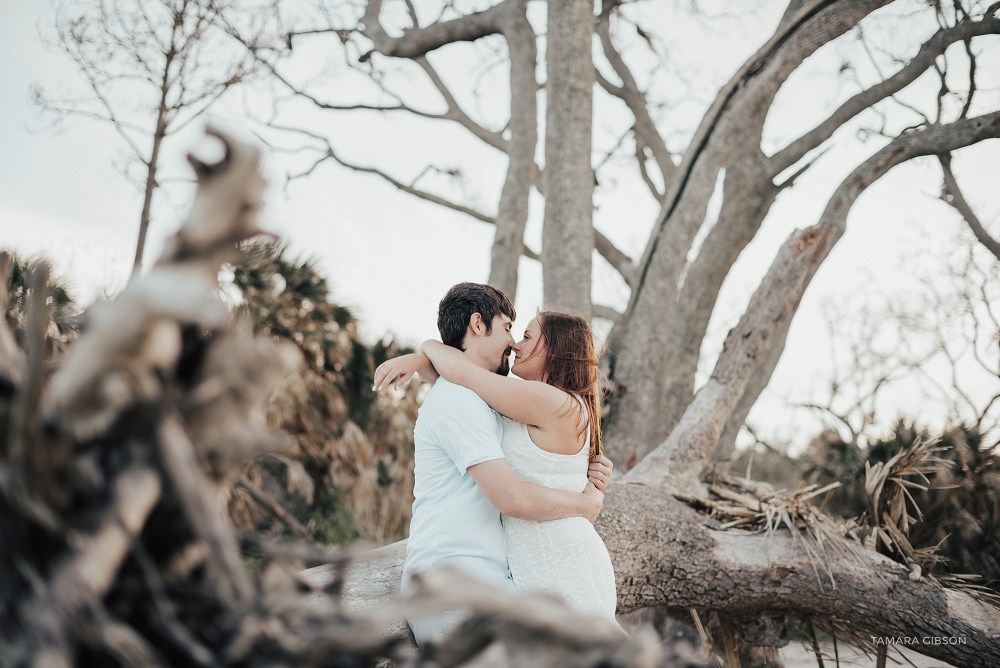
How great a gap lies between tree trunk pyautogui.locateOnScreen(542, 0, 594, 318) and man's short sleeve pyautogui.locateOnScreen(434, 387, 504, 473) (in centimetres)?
317

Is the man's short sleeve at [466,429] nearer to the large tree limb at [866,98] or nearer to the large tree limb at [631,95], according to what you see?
the large tree limb at [866,98]

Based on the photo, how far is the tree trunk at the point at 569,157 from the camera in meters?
5.76

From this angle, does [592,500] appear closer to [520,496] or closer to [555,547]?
[555,547]

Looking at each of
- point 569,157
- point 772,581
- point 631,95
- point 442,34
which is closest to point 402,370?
point 772,581

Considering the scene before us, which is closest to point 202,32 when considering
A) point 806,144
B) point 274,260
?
point 274,260

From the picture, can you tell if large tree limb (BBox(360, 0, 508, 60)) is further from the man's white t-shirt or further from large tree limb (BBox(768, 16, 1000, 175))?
the man's white t-shirt

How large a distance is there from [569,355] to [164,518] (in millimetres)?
2357

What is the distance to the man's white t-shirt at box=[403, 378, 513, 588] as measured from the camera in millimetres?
2518

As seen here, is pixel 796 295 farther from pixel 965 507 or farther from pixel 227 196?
pixel 227 196

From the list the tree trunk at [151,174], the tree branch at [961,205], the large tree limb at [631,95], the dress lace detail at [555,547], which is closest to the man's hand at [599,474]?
the dress lace detail at [555,547]

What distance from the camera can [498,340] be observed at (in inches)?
120

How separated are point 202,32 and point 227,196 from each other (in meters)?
10.7

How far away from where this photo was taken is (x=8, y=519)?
740 millimetres

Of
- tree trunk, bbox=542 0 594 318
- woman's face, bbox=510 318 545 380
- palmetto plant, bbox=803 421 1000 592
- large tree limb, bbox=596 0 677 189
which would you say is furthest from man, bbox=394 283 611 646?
large tree limb, bbox=596 0 677 189
